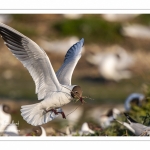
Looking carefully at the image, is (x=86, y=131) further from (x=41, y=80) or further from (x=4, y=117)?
(x=4, y=117)

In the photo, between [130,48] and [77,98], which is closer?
[77,98]

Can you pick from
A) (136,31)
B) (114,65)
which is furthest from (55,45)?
(136,31)

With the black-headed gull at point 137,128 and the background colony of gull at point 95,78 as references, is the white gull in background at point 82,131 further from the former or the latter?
the black-headed gull at point 137,128

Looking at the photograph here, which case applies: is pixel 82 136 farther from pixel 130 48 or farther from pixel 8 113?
pixel 130 48

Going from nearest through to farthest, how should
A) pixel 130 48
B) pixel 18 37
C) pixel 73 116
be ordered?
1. pixel 18 37
2. pixel 73 116
3. pixel 130 48

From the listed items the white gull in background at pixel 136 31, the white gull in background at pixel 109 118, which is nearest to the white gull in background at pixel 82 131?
the white gull in background at pixel 109 118

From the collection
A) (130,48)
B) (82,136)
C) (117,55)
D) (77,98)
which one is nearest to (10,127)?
(82,136)

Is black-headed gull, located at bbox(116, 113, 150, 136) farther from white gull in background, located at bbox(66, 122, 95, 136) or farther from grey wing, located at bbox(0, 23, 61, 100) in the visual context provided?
grey wing, located at bbox(0, 23, 61, 100)
